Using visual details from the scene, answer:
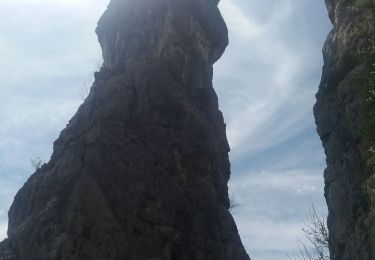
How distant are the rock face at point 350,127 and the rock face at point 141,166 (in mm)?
9174

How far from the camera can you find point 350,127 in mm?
31359

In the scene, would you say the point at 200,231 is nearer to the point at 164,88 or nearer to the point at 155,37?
the point at 164,88

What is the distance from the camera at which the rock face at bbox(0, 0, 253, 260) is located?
3192cm

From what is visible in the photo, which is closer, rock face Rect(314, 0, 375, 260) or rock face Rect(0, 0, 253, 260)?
rock face Rect(314, 0, 375, 260)

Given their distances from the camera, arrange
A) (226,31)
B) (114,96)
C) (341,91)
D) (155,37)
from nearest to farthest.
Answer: (341,91)
(114,96)
(155,37)
(226,31)

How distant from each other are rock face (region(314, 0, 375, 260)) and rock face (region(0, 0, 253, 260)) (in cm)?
917

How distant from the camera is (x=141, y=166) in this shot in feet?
119

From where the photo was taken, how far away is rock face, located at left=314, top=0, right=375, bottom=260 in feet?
89.5

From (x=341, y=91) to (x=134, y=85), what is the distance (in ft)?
54.9

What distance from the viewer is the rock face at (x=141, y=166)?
105ft

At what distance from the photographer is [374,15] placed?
29953mm

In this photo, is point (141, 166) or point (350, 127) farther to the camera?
point (141, 166)

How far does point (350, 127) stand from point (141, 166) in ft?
49.3

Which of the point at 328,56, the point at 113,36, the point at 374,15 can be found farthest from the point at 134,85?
the point at 374,15
